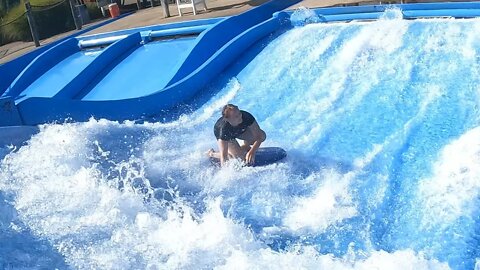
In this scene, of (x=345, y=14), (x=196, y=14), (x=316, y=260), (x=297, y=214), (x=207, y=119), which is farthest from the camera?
(x=196, y=14)

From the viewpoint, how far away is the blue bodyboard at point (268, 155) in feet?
19.3

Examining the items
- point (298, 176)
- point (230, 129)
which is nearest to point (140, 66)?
point (230, 129)

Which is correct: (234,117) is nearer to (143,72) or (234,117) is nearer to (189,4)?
(143,72)

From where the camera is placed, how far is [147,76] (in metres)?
9.03

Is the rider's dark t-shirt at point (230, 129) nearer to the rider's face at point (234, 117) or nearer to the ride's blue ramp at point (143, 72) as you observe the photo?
the rider's face at point (234, 117)

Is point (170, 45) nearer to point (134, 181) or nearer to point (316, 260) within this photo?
point (134, 181)

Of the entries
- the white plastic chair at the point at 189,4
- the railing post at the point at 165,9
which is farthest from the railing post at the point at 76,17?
the white plastic chair at the point at 189,4

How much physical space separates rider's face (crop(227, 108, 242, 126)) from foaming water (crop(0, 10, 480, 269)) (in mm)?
494

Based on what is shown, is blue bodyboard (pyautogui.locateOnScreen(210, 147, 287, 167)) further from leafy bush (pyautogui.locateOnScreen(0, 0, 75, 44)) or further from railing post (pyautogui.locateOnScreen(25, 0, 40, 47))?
leafy bush (pyautogui.locateOnScreen(0, 0, 75, 44))

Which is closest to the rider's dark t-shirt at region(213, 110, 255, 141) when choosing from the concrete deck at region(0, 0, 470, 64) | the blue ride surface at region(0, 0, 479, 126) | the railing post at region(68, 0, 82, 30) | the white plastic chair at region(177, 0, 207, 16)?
the blue ride surface at region(0, 0, 479, 126)

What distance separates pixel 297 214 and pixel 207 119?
9.78 ft

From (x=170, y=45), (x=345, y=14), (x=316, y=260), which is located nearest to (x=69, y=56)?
(x=170, y=45)

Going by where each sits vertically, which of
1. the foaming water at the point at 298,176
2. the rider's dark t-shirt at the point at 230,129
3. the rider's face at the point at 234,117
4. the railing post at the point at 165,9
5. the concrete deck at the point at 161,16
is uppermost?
the railing post at the point at 165,9

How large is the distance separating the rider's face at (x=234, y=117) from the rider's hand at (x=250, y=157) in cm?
34
